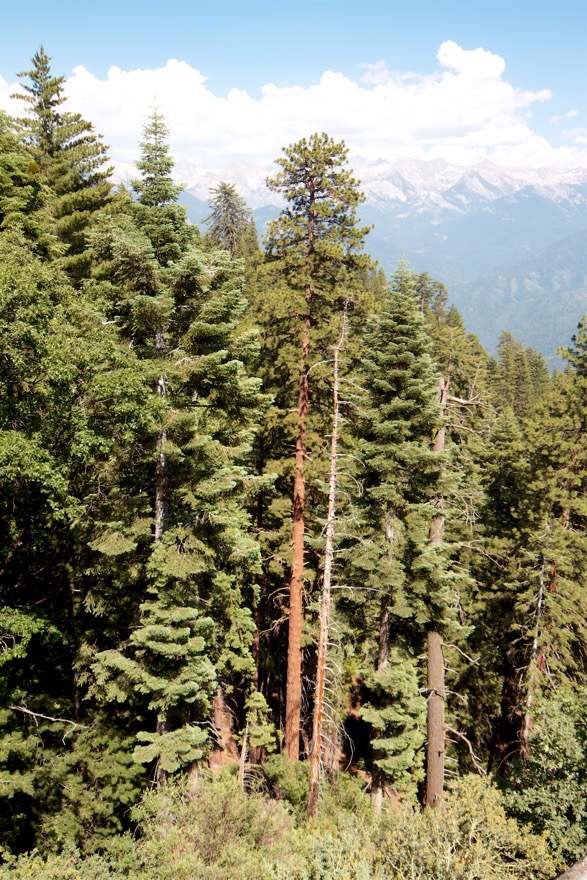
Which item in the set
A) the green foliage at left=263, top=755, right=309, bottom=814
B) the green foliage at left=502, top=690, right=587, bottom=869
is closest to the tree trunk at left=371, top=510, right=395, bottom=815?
the green foliage at left=263, top=755, right=309, bottom=814

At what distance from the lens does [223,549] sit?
11.4 m

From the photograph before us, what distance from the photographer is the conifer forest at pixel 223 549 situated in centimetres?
872

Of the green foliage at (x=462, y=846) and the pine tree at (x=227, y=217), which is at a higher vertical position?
the pine tree at (x=227, y=217)

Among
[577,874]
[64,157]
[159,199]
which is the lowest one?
[577,874]

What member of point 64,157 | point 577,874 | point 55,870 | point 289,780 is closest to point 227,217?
point 64,157

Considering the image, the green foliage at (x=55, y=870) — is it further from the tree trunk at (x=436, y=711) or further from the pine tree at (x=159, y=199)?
the pine tree at (x=159, y=199)

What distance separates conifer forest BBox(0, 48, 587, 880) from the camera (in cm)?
872

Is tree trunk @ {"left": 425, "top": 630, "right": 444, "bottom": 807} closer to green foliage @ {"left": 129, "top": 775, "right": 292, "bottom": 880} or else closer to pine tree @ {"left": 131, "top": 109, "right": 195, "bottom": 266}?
green foliage @ {"left": 129, "top": 775, "right": 292, "bottom": 880}

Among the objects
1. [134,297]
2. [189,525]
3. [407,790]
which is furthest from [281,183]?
[407,790]

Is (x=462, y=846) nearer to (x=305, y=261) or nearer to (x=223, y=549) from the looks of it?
(x=223, y=549)

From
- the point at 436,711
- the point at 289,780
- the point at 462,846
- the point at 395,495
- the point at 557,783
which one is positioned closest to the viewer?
the point at 462,846

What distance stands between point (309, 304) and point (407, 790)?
47.2ft

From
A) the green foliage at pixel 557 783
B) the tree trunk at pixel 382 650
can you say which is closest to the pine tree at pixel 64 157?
the tree trunk at pixel 382 650

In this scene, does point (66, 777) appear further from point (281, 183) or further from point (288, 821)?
point (281, 183)
